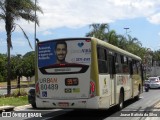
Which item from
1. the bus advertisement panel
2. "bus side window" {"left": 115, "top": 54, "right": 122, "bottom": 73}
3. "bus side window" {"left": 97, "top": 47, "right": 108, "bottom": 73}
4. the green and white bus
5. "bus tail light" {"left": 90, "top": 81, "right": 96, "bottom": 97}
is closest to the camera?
"bus tail light" {"left": 90, "top": 81, "right": 96, "bottom": 97}

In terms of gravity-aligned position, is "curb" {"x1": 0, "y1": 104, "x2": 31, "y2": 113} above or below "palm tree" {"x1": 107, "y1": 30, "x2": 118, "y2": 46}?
below

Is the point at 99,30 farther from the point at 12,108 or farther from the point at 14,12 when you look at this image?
the point at 12,108

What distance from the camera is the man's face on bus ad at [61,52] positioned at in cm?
1494

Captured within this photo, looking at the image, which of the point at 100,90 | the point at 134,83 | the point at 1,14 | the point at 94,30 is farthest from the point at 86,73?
the point at 94,30

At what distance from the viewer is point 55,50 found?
15.1 meters

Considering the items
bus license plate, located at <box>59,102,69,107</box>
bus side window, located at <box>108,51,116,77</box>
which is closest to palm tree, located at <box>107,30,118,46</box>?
bus side window, located at <box>108,51,116,77</box>

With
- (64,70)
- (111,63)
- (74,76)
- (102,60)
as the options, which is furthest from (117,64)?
(64,70)

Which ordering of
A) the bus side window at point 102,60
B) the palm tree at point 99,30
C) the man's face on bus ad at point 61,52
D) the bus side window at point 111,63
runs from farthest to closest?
the palm tree at point 99,30 → the bus side window at point 111,63 → the bus side window at point 102,60 → the man's face on bus ad at point 61,52

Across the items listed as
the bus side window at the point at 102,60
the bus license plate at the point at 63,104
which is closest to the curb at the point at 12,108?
the bus license plate at the point at 63,104

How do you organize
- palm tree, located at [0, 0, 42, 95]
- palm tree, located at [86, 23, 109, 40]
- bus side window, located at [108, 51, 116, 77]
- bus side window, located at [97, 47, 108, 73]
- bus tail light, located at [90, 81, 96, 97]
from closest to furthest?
bus tail light, located at [90, 81, 96, 97], bus side window, located at [97, 47, 108, 73], bus side window, located at [108, 51, 116, 77], palm tree, located at [0, 0, 42, 95], palm tree, located at [86, 23, 109, 40]

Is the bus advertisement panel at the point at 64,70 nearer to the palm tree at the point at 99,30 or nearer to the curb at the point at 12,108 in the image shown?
the curb at the point at 12,108

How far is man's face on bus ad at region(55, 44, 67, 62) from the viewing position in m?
14.9

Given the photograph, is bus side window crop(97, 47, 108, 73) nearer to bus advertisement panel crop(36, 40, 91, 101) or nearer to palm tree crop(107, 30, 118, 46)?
bus advertisement panel crop(36, 40, 91, 101)

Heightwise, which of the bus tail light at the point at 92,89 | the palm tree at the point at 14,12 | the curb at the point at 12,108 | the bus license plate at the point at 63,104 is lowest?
the curb at the point at 12,108
